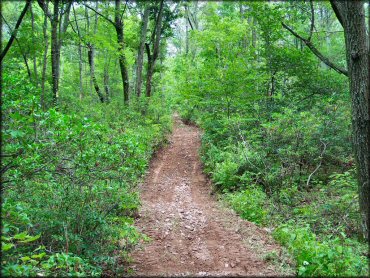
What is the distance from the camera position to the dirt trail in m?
4.82

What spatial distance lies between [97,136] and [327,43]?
2358 cm

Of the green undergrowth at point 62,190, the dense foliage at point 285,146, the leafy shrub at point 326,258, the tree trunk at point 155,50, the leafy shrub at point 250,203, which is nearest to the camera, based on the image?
the green undergrowth at point 62,190

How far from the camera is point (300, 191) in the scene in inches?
323


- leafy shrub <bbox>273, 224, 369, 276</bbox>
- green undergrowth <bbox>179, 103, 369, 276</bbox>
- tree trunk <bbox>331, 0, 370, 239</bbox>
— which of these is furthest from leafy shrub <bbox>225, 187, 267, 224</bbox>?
tree trunk <bbox>331, 0, 370, 239</bbox>

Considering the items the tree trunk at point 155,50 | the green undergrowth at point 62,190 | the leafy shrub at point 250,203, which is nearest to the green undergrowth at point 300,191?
the leafy shrub at point 250,203

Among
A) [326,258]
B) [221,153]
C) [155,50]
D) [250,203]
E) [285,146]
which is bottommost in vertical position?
[250,203]

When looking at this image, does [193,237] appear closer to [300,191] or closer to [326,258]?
[326,258]

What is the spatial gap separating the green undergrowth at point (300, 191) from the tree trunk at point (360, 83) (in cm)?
63

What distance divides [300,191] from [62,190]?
6388 mm

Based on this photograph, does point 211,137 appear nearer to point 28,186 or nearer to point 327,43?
point 28,186

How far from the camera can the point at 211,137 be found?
13.3m

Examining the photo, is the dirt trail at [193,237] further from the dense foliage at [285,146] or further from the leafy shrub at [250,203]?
the dense foliage at [285,146]

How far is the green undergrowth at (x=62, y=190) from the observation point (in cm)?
361

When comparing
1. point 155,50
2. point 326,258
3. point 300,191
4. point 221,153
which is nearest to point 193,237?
point 326,258
